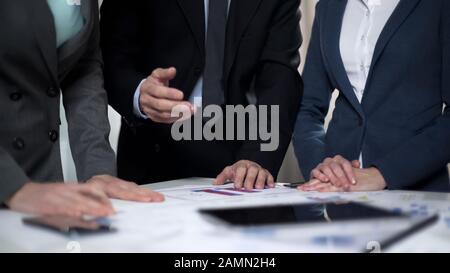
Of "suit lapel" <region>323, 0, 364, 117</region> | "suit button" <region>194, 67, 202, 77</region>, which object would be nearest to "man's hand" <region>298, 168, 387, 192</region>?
"suit lapel" <region>323, 0, 364, 117</region>

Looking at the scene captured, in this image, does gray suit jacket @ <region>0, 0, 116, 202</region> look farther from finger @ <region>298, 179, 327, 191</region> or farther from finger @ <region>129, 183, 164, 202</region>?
finger @ <region>298, 179, 327, 191</region>

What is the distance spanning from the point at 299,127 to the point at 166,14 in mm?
508

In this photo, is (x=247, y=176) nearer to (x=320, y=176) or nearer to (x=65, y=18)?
(x=320, y=176)

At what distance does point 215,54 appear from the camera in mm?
1326

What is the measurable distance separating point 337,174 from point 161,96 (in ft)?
1.41

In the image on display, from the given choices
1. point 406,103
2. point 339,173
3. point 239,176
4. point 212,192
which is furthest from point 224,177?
point 406,103

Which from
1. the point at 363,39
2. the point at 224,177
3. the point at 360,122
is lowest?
the point at 224,177

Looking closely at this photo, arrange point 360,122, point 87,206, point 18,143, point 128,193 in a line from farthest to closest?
point 360,122
point 18,143
point 128,193
point 87,206

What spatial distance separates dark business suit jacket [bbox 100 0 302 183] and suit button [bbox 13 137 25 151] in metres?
0.34

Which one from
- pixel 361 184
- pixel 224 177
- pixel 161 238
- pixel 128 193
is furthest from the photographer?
pixel 224 177

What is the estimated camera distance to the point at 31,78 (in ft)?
3.22

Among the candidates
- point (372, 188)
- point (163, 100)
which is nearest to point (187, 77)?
point (163, 100)

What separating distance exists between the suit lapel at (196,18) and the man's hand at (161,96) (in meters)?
0.25

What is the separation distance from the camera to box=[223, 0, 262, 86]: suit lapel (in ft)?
4.35
